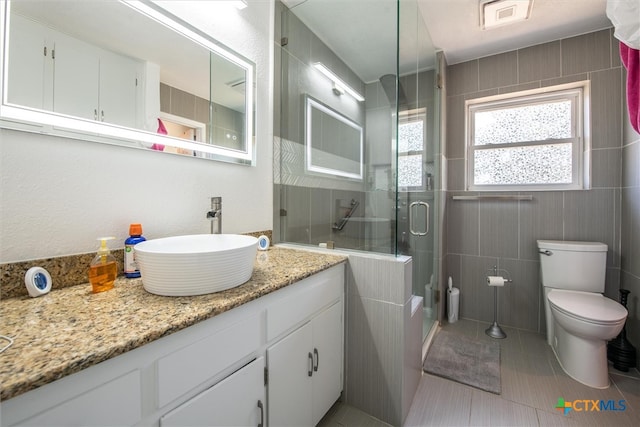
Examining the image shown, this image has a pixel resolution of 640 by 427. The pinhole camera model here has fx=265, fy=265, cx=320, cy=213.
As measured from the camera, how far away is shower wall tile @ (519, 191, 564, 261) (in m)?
2.23

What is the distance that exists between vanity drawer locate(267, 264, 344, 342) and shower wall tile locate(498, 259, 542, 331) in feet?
6.28

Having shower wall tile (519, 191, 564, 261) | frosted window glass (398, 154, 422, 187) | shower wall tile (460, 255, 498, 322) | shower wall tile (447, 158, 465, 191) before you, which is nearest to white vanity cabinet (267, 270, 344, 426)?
frosted window glass (398, 154, 422, 187)

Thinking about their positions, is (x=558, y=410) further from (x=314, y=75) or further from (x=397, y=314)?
(x=314, y=75)

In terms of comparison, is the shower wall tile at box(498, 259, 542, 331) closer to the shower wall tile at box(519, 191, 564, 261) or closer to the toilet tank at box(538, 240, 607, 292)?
the shower wall tile at box(519, 191, 564, 261)

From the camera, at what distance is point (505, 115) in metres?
2.50

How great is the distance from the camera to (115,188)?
983 mm

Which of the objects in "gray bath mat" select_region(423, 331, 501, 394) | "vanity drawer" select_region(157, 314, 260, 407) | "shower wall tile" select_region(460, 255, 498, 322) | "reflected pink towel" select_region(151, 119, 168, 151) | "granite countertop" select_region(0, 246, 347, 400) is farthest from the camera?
"shower wall tile" select_region(460, 255, 498, 322)

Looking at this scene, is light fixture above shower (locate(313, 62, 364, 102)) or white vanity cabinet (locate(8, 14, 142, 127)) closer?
white vanity cabinet (locate(8, 14, 142, 127))

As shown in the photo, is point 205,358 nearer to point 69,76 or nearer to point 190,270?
point 190,270

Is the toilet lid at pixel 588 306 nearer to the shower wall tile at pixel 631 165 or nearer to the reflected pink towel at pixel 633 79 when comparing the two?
the shower wall tile at pixel 631 165

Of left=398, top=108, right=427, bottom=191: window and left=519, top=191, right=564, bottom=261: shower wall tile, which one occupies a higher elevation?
left=398, top=108, right=427, bottom=191: window

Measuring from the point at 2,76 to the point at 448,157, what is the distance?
290 centimetres

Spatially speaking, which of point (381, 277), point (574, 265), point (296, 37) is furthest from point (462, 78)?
point (381, 277)

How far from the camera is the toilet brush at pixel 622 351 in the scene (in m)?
1.75
